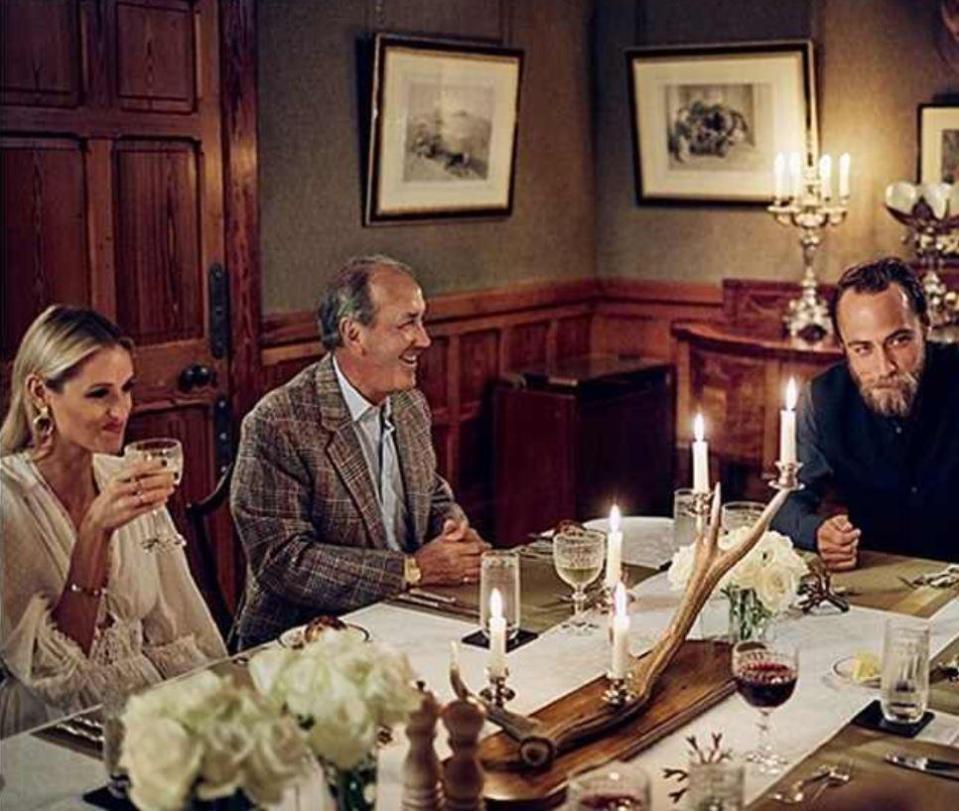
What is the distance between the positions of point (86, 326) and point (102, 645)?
0.61 metres

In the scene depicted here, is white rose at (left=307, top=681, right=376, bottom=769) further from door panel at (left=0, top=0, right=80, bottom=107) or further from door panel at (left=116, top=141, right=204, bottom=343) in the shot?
door panel at (left=116, top=141, right=204, bottom=343)

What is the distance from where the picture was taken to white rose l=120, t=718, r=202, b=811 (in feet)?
4.28

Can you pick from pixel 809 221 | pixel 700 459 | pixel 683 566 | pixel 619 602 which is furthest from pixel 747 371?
pixel 619 602

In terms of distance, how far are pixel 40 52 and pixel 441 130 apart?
1.73 meters

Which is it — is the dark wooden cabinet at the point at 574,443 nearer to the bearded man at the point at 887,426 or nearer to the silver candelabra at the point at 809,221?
the silver candelabra at the point at 809,221

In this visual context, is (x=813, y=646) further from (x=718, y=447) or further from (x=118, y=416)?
(x=718, y=447)

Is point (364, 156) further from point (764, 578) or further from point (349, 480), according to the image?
point (764, 578)

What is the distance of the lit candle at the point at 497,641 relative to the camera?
6.84 ft

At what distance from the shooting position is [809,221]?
534cm

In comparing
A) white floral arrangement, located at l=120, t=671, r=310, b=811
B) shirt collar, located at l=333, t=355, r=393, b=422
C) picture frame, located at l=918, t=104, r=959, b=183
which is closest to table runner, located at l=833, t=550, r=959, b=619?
shirt collar, located at l=333, t=355, r=393, b=422

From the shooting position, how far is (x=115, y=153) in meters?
4.03

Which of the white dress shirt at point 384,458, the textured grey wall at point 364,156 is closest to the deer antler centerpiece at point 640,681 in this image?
the white dress shirt at point 384,458

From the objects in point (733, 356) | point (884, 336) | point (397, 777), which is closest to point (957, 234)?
point (733, 356)

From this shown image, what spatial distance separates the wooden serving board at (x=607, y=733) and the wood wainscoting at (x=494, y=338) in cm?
258
